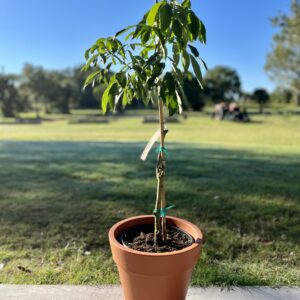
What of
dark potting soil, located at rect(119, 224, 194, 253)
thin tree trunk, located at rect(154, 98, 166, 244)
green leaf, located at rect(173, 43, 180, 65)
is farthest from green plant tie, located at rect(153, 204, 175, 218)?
green leaf, located at rect(173, 43, 180, 65)

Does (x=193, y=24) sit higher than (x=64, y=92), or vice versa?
(x=64, y=92)

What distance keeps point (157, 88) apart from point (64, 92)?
5436 centimetres

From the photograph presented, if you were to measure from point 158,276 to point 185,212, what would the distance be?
194cm

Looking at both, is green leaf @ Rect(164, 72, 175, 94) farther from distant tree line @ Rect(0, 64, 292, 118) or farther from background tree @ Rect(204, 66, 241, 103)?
background tree @ Rect(204, 66, 241, 103)

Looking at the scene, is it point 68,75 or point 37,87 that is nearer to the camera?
point 37,87

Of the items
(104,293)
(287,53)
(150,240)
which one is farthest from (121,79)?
(287,53)

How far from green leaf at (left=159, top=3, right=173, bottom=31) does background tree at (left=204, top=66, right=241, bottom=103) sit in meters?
62.3

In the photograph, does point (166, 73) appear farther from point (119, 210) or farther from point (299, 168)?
point (299, 168)

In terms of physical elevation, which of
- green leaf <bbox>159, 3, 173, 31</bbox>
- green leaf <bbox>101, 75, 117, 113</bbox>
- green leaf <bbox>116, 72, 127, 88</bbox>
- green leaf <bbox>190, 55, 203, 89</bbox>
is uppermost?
green leaf <bbox>159, 3, 173, 31</bbox>

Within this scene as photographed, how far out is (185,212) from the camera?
3566mm

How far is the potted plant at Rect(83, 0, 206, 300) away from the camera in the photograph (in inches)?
58.2

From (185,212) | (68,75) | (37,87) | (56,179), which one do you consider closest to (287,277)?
(185,212)

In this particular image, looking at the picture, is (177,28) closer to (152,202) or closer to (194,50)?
(194,50)

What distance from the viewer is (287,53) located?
116 feet
